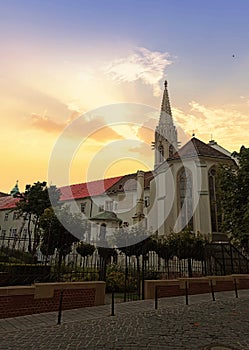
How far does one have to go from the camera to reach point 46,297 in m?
9.13

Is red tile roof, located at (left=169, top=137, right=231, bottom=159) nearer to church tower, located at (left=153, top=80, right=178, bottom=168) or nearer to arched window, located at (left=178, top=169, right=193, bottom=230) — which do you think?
arched window, located at (left=178, top=169, right=193, bottom=230)

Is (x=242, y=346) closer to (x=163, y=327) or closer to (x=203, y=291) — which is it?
(x=163, y=327)

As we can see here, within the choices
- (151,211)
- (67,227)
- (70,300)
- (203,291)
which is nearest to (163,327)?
(70,300)

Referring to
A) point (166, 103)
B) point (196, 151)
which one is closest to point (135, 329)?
point (196, 151)

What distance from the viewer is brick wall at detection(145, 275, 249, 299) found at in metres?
11.8

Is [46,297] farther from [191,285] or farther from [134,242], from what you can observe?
[134,242]

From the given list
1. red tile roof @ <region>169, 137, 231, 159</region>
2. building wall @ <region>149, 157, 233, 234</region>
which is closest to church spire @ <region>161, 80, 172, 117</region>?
red tile roof @ <region>169, 137, 231, 159</region>

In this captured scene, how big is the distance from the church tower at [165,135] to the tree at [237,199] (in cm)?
3230

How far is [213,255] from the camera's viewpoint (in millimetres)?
19078

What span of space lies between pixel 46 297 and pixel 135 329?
3453 mm

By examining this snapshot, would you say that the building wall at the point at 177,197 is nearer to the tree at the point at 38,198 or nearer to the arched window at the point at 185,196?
the arched window at the point at 185,196

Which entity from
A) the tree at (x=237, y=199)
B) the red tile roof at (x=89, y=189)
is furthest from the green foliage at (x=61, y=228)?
the red tile roof at (x=89, y=189)

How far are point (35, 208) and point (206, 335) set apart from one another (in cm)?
3496

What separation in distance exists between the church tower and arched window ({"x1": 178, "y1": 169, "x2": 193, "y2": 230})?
1809 centimetres
